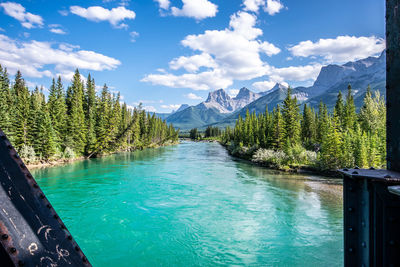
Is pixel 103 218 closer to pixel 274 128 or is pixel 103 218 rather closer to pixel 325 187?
pixel 325 187

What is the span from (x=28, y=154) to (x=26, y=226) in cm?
3772

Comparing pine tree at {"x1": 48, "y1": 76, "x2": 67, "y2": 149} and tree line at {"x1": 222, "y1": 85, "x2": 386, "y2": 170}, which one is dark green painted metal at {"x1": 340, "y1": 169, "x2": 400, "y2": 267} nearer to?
tree line at {"x1": 222, "y1": 85, "x2": 386, "y2": 170}

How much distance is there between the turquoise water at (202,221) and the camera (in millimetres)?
9312

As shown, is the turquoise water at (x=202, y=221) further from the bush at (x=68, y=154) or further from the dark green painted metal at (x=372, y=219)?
the bush at (x=68, y=154)

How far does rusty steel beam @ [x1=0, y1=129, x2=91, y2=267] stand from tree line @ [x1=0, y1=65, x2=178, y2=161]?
36.3m

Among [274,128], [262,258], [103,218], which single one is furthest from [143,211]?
[274,128]

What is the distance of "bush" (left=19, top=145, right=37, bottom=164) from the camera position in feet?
98.2

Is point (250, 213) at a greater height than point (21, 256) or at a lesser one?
lesser

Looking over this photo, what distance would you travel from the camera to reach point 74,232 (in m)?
11.2

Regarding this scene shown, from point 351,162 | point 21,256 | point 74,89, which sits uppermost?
point 74,89

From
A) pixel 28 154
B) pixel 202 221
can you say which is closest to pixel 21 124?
pixel 28 154

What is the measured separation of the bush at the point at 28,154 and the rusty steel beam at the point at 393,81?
3787 cm

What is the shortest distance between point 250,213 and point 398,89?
1297 cm

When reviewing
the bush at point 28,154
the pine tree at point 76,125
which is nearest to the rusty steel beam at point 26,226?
the bush at point 28,154
